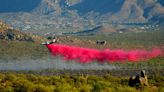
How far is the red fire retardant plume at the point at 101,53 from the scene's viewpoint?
90.8 m

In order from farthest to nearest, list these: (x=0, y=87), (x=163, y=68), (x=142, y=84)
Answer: (x=163, y=68) < (x=142, y=84) < (x=0, y=87)

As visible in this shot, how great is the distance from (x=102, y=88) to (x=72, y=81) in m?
17.1

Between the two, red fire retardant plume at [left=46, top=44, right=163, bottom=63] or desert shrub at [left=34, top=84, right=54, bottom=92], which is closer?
desert shrub at [left=34, top=84, right=54, bottom=92]

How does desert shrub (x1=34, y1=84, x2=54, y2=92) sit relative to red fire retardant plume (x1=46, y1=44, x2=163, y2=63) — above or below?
below

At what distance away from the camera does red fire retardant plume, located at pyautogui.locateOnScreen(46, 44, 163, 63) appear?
9081cm

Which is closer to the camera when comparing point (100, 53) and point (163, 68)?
point (100, 53)

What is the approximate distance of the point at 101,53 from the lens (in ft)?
317

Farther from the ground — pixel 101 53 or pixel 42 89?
pixel 101 53

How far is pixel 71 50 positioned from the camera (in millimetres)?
98000

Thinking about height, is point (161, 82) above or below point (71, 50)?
below

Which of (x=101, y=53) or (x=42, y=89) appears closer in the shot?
(x=42, y=89)

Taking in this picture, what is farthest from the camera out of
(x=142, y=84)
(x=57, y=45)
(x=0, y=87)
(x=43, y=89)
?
(x=57, y=45)

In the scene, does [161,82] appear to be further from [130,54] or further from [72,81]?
[72,81]

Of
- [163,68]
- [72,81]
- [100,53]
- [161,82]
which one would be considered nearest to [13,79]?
[72,81]
